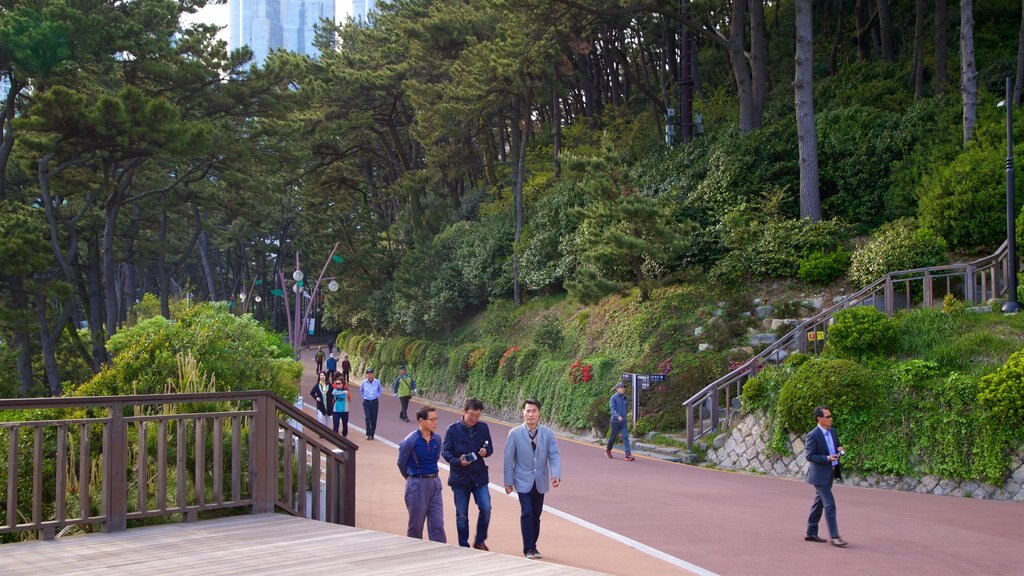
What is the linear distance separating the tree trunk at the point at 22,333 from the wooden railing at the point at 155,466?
18.7m

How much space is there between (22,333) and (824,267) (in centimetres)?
2326

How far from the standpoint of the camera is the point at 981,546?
33.5 feet

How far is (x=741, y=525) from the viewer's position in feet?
36.9

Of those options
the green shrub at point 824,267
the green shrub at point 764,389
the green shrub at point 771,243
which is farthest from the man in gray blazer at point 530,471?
the green shrub at point 771,243

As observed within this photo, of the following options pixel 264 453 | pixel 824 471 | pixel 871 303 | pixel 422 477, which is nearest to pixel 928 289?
pixel 871 303

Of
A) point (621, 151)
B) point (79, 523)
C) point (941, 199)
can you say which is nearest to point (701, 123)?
point (621, 151)

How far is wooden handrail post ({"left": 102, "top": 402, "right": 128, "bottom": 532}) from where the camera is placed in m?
7.52

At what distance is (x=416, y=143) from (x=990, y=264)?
37225 mm

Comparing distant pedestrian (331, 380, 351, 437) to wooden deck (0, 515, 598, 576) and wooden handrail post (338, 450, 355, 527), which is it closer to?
wooden handrail post (338, 450, 355, 527)

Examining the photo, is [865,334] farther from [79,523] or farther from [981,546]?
[79,523]

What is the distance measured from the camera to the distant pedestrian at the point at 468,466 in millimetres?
8852

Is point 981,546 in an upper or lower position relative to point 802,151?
lower

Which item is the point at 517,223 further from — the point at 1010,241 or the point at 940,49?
the point at 1010,241

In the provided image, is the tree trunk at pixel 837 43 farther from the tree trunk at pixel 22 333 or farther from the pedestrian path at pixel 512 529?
the tree trunk at pixel 22 333
